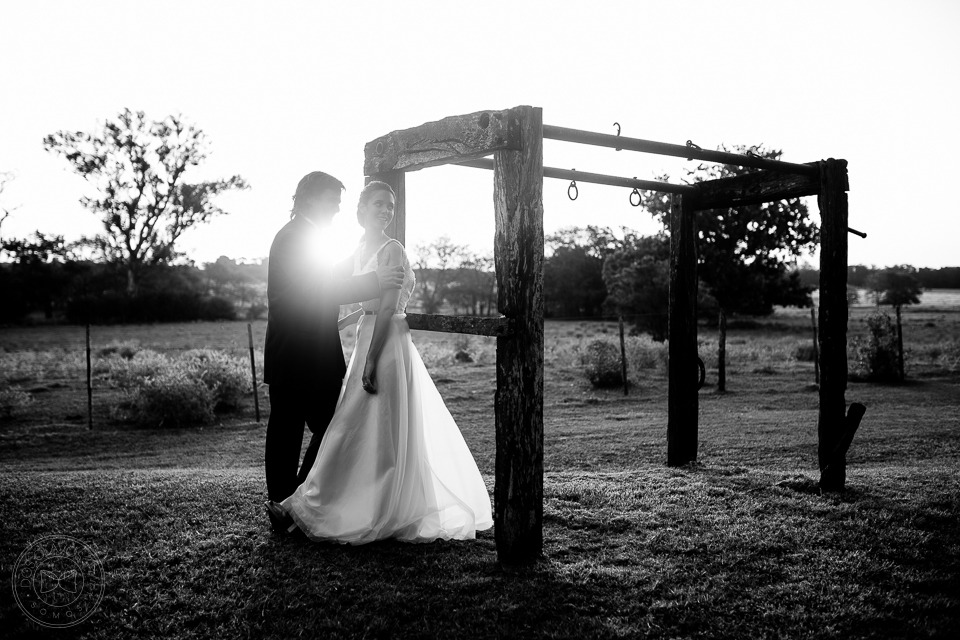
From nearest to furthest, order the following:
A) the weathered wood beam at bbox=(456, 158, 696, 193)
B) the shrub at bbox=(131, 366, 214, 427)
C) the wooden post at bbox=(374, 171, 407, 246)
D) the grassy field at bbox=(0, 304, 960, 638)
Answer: the grassy field at bbox=(0, 304, 960, 638) → the wooden post at bbox=(374, 171, 407, 246) → the weathered wood beam at bbox=(456, 158, 696, 193) → the shrub at bbox=(131, 366, 214, 427)

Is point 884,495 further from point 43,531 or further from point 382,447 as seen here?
point 43,531

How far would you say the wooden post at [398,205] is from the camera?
456cm

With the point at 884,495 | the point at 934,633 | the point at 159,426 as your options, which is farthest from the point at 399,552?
the point at 159,426

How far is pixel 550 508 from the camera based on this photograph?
186 inches

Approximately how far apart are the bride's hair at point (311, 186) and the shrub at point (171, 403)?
311 inches

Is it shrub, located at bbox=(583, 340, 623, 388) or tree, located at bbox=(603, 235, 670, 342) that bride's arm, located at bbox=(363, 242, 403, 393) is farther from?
tree, located at bbox=(603, 235, 670, 342)

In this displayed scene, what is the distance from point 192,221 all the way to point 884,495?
38.3 metres

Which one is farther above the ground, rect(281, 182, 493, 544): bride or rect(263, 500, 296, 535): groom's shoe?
rect(281, 182, 493, 544): bride

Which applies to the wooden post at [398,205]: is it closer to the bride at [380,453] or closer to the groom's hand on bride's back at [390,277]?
the bride at [380,453]

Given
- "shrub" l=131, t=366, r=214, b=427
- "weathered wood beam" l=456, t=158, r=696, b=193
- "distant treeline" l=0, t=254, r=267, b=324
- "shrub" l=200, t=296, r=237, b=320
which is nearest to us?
"weathered wood beam" l=456, t=158, r=696, b=193

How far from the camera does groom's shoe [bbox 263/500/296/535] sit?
397cm

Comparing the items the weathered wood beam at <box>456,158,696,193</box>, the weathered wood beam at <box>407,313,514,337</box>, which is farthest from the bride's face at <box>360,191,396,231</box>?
the weathered wood beam at <box>456,158,696,193</box>

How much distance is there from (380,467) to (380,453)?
3.3 inches

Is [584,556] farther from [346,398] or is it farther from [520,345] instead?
[346,398]
